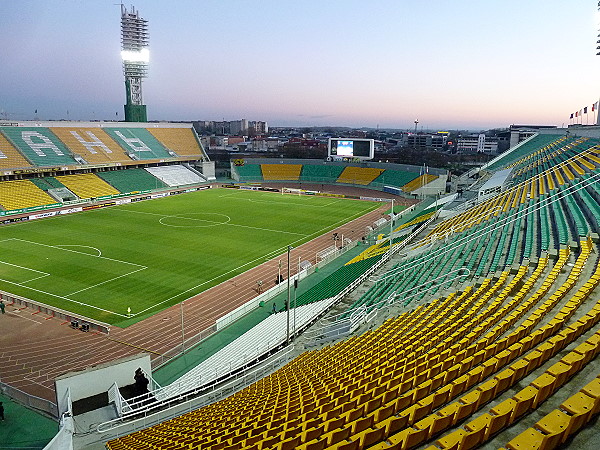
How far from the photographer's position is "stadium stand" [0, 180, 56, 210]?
171 ft

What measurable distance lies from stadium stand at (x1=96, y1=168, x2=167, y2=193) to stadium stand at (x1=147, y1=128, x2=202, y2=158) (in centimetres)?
1192

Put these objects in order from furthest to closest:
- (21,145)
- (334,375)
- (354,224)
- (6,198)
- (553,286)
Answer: (21,145) → (6,198) → (354,224) → (553,286) → (334,375)

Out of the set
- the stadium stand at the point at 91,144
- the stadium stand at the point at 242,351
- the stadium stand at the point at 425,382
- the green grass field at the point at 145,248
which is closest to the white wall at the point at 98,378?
the stadium stand at the point at 242,351

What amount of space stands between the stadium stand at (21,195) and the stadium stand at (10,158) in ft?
7.08

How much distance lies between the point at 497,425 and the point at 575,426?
0.96 m

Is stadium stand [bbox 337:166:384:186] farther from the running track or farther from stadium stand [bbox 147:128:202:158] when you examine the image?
the running track

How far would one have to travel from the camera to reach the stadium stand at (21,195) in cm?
5203

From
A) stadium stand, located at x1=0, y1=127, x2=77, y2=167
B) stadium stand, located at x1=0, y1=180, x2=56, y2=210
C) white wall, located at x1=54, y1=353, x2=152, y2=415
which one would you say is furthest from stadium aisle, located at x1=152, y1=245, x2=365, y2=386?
stadium stand, located at x1=0, y1=127, x2=77, y2=167

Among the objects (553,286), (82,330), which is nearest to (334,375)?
(553,286)

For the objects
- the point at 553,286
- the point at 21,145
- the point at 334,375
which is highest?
the point at 21,145

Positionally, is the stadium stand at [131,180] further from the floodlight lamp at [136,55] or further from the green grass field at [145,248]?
the floodlight lamp at [136,55]

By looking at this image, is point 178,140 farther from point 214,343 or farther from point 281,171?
point 214,343

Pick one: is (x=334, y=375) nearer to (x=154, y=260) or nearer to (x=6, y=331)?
(x=6, y=331)

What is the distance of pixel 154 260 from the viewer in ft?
113
